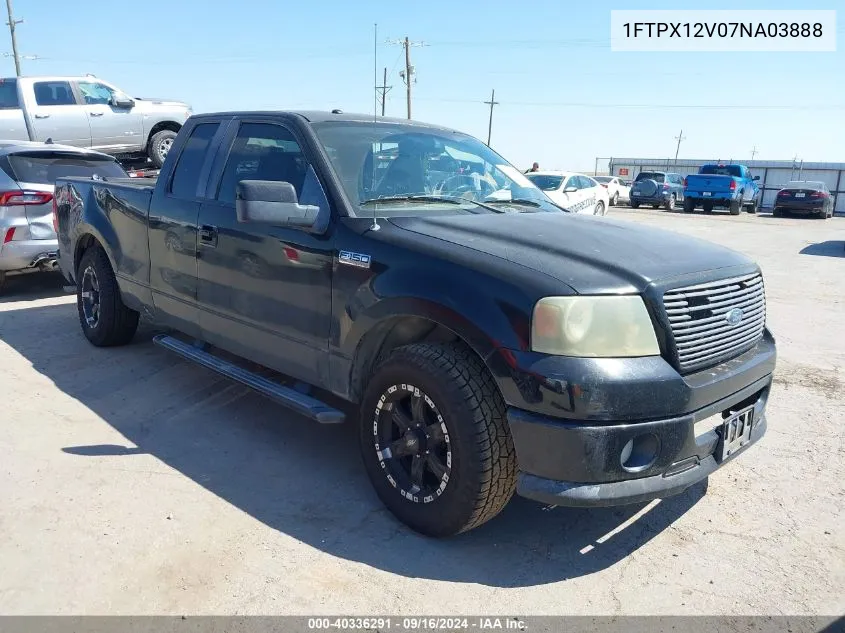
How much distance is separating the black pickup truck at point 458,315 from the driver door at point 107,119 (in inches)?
322

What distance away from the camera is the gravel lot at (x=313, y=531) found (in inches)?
105

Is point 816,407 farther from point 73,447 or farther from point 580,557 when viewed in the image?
point 73,447

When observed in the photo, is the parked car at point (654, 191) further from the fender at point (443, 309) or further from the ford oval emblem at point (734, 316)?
the fender at point (443, 309)

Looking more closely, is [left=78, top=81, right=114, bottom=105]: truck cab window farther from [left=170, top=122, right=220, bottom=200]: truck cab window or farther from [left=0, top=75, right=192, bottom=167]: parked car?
[left=170, top=122, right=220, bottom=200]: truck cab window

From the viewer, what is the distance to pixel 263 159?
13.1 ft

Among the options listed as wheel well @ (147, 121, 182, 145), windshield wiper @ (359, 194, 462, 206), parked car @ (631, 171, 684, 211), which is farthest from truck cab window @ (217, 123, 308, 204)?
parked car @ (631, 171, 684, 211)

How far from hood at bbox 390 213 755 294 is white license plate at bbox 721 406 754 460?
2.18 feet

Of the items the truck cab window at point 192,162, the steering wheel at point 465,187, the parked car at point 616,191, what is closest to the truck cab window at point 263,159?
the truck cab window at point 192,162

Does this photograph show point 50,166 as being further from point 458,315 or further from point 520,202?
point 458,315

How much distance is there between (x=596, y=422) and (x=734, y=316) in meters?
0.95

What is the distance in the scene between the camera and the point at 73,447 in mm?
3883

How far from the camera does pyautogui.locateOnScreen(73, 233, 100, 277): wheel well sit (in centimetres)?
576

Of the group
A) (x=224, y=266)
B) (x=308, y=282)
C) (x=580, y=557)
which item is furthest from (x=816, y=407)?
(x=224, y=266)

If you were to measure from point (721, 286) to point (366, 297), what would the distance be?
1.60 metres
